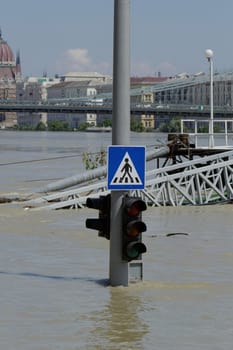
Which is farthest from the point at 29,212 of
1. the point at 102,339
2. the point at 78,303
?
the point at 102,339

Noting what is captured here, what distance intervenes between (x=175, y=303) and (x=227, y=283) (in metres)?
1.85

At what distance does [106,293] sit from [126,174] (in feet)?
4.36

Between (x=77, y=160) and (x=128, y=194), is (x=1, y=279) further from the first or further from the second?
(x=77, y=160)

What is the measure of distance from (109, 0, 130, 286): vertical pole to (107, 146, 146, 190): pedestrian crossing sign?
0.29 ft

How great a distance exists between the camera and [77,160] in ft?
193

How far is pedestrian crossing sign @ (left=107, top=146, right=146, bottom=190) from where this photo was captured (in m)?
10.2

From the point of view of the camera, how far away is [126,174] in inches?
404

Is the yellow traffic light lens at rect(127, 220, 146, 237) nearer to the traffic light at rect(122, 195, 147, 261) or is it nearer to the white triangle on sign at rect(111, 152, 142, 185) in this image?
the traffic light at rect(122, 195, 147, 261)

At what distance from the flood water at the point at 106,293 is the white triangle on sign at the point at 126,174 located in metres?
1.15

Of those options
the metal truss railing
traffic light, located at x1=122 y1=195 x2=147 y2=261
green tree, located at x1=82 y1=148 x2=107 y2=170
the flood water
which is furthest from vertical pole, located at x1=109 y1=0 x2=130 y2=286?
green tree, located at x1=82 y1=148 x2=107 y2=170

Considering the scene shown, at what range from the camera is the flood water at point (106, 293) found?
352 inches

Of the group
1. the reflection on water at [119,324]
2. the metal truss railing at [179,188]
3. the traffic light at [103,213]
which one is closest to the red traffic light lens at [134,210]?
the traffic light at [103,213]

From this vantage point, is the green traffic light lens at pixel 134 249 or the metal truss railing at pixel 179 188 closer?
the green traffic light lens at pixel 134 249

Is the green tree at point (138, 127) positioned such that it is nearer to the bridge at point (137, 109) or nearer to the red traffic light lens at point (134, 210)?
the bridge at point (137, 109)
